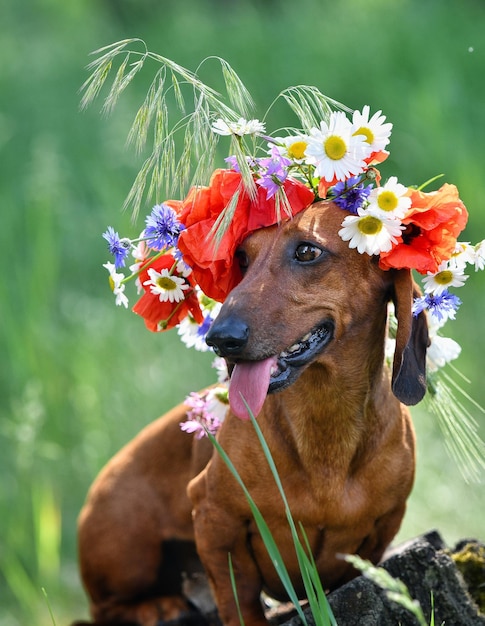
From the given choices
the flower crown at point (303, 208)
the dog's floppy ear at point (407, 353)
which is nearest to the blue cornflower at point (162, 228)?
the flower crown at point (303, 208)

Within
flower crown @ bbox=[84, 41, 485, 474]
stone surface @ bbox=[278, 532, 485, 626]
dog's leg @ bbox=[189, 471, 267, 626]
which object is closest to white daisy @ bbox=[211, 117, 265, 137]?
flower crown @ bbox=[84, 41, 485, 474]

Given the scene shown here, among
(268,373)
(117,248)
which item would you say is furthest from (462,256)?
(117,248)

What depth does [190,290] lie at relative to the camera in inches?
117

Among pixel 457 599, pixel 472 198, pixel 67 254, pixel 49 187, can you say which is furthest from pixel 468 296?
pixel 457 599

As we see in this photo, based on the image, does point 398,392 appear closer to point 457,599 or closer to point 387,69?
point 457,599

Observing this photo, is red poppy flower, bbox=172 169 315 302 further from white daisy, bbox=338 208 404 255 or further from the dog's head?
white daisy, bbox=338 208 404 255

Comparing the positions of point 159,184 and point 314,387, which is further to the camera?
point 314,387

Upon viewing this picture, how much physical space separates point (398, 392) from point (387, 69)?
6.38 meters

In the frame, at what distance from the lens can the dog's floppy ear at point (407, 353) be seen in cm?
273

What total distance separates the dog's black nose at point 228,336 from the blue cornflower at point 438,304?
0.52 m

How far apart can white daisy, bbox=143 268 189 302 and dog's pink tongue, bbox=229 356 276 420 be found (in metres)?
0.40

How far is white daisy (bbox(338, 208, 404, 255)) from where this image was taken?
2.58 m

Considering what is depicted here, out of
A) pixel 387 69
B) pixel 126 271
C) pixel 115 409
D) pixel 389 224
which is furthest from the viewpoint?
pixel 387 69

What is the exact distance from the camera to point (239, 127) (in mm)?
2633
